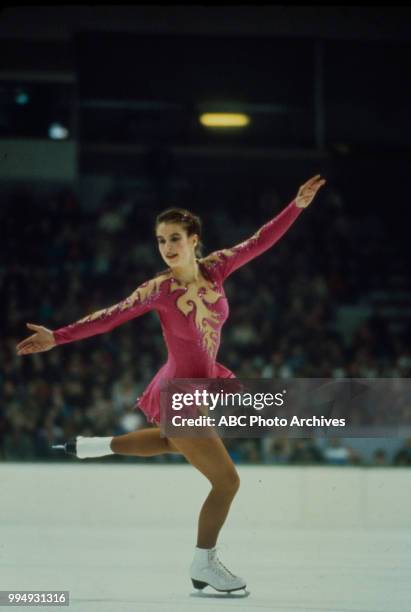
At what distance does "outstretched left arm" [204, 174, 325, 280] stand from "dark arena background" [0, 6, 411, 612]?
5.50 ft

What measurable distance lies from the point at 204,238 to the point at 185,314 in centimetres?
625

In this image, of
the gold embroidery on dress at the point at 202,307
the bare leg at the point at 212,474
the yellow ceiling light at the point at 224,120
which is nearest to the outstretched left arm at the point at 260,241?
the gold embroidery on dress at the point at 202,307

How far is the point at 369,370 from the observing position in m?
8.23

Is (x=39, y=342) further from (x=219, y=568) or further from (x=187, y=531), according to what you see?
(x=187, y=531)

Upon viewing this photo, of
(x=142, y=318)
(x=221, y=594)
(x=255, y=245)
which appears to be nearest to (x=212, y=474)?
(x=221, y=594)

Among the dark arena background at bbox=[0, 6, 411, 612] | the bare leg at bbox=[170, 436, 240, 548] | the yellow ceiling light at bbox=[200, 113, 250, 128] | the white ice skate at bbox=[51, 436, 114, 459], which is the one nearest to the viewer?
the bare leg at bbox=[170, 436, 240, 548]

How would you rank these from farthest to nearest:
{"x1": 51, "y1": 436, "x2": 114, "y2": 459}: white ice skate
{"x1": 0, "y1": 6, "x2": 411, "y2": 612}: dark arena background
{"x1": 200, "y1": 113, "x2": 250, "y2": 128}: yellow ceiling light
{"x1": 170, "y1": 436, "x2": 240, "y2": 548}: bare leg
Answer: {"x1": 200, "y1": 113, "x2": 250, "y2": 128}: yellow ceiling light < {"x1": 0, "y1": 6, "x2": 411, "y2": 612}: dark arena background < {"x1": 51, "y1": 436, "x2": 114, "y2": 459}: white ice skate < {"x1": 170, "y1": 436, "x2": 240, "y2": 548}: bare leg

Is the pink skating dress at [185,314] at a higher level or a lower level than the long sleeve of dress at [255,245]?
lower

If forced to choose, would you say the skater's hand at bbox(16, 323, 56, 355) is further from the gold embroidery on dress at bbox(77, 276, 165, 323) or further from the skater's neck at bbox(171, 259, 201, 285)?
the skater's neck at bbox(171, 259, 201, 285)

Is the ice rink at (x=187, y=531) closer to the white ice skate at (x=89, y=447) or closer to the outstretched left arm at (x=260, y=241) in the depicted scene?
the white ice skate at (x=89, y=447)

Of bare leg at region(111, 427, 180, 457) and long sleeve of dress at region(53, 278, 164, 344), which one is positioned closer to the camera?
long sleeve of dress at region(53, 278, 164, 344)

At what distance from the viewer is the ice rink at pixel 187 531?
3.68m

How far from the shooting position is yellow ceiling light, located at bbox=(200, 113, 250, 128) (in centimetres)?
1058

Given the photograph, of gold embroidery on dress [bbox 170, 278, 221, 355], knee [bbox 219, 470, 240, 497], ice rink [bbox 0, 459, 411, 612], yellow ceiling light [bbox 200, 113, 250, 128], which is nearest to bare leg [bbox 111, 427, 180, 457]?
knee [bbox 219, 470, 240, 497]
